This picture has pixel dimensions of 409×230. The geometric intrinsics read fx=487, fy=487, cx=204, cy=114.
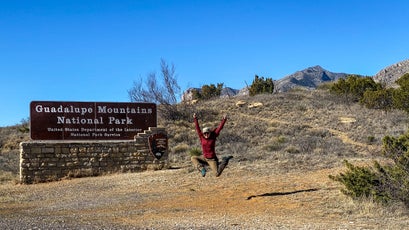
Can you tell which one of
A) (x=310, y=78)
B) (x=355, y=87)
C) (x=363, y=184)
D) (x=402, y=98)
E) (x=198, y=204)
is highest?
(x=310, y=78)

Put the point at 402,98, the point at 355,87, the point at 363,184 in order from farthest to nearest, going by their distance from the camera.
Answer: the point at 355,87, the point at 402,98, the point at 363,184

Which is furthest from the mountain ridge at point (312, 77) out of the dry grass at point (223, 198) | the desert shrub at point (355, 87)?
the dry grass at point (223, 198)

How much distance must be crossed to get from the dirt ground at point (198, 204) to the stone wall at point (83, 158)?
1.44 m

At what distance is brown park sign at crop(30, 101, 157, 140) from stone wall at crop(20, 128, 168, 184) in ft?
1.93

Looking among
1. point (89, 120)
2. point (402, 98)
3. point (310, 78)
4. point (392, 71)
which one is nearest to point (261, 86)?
point (402, 98)

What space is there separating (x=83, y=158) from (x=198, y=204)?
9.17m

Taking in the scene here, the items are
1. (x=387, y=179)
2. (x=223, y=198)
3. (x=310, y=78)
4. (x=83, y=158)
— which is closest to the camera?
(x=387, y=179)

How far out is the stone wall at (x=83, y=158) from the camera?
1916cm

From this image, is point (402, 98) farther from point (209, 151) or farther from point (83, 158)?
point (209, 151)

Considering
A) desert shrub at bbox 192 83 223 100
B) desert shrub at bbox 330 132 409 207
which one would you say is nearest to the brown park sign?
desert shrub at bbox 330 132 409 207

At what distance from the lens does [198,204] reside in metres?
11.9

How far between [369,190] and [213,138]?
13.6ft

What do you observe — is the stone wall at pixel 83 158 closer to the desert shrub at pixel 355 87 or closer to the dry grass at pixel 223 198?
the dry grass at pixel 223 198

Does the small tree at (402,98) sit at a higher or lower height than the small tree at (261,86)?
lower
